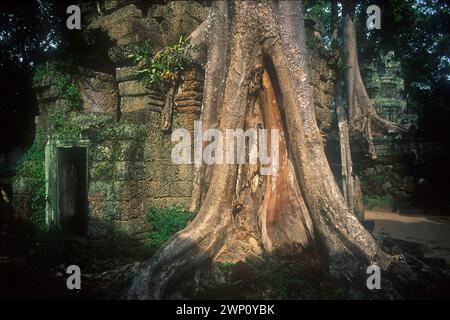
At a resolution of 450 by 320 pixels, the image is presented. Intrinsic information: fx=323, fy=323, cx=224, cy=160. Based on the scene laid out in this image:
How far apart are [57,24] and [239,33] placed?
5795mm

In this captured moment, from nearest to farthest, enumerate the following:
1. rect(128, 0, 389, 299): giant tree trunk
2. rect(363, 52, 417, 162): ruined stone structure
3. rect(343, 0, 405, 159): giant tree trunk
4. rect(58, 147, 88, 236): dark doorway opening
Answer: rect(128, 0, 389, 299): giant tree trunk
rect(58, 147, 88, 236): dark doorway opening
rect(343, 0, 405, 159): giant tree trunk
rect(363, 52, 417, 162): ruined stone structure

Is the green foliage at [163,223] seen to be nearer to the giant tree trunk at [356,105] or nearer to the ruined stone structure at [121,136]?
the ruined stone structure at [121,136]

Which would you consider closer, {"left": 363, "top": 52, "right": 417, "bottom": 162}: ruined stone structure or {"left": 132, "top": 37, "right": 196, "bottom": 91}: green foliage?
{"left": 132, "top": 37, "right": 196, "bottom": 91}: green foliage

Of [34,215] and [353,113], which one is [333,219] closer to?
[34,215]

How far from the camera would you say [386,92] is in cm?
1686

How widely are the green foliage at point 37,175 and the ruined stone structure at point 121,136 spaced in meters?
0.17

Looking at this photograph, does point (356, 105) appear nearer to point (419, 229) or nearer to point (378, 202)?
point (378, 202)

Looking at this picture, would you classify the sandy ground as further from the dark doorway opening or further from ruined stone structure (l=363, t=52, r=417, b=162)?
ruined stone structure (l=363, t=52, r=417, b=162)

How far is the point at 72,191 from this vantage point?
6.51m

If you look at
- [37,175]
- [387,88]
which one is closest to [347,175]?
[37,175]

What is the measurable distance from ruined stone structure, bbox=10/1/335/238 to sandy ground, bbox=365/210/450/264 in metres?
4.33

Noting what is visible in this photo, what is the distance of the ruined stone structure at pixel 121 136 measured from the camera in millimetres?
5203

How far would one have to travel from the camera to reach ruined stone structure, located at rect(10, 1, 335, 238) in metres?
5.20

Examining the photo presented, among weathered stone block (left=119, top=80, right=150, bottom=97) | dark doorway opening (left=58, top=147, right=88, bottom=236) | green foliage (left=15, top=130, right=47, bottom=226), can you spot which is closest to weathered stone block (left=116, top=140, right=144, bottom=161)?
weathered stone block (left=119, top=80, right=150, bottom=97)
